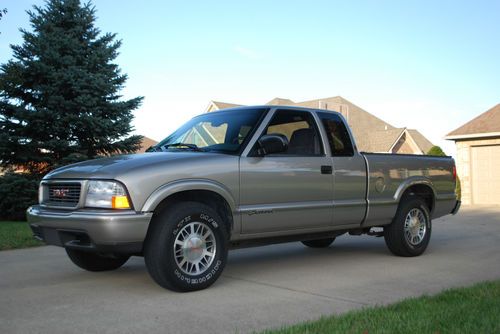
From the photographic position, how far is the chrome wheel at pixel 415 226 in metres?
7.90

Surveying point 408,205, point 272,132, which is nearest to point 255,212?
point 272,132

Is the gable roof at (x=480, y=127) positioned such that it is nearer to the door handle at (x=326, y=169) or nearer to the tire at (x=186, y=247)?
the door handle at (x=326, y=169)

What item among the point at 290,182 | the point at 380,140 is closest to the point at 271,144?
the point at 290,182

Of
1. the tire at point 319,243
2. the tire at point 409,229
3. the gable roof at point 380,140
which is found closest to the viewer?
the tire at point 409,229

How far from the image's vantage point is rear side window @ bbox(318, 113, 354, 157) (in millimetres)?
7117

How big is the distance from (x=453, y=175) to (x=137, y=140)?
10.4 meters

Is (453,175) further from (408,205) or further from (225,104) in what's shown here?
(225,104)

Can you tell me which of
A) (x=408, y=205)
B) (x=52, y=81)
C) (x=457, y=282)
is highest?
(x=52, y=81)

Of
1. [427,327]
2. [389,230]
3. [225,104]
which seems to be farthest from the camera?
[225,104]

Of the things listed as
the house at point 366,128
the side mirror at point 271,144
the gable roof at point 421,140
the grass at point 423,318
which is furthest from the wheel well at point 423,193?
the gable roof at point 421,140

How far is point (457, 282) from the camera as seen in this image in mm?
6129

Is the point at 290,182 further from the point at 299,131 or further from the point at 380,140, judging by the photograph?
the point at 380,140

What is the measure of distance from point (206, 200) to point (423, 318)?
8.33 ft

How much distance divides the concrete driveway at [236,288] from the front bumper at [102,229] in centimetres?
52
